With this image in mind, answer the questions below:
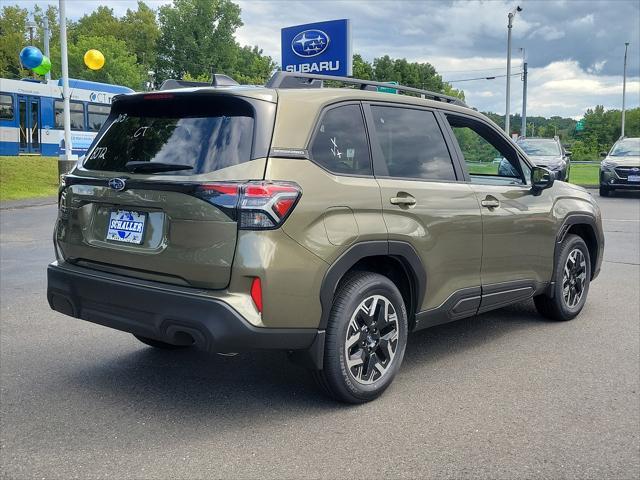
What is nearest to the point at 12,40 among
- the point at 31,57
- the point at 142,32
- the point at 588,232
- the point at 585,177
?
the point at 142,32

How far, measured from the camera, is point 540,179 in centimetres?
544

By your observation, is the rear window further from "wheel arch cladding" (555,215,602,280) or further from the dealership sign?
the dealership sign

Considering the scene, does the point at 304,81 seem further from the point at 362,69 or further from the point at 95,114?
the point at 362,69

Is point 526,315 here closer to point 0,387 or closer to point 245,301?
point 245,301

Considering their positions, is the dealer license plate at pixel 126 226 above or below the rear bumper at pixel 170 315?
above

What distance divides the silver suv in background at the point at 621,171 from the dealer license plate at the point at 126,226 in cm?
1957

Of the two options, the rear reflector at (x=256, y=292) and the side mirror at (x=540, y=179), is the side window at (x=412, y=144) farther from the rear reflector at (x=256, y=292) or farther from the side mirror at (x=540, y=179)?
the rear reflector at (x=256, y=292)

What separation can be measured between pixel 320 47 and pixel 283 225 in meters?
12.1

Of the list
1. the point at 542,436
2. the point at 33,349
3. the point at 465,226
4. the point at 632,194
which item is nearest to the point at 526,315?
the point at 465,226

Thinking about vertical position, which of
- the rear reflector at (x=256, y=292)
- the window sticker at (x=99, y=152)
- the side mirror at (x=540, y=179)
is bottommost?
the rear reflector at (x=256, y=292)

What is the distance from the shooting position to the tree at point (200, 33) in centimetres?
7912

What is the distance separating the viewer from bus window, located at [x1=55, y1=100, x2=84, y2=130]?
29688mm

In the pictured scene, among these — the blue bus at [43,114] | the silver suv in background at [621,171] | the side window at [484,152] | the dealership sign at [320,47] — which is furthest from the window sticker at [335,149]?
the blue bus at [43,114]

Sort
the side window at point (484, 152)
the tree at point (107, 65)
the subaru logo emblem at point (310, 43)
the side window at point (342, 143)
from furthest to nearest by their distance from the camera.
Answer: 1. the tree at point (107, 65)
2. the subaru logo emblem at point (310, 43)
3. the side window at point (484, 152)
4. the side window at point (342, 143)
